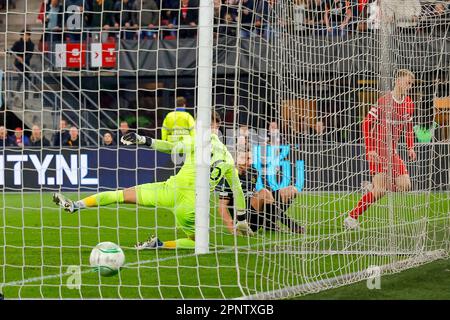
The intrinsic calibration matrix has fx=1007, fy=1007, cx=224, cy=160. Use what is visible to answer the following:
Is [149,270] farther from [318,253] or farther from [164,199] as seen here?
[164,199]

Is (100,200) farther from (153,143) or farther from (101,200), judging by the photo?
(153,143)

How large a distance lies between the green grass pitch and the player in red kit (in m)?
0.14

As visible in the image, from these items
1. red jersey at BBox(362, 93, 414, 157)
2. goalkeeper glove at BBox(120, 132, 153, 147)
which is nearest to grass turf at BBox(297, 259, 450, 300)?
red jersey at BBox(362, 93, 414, 157)

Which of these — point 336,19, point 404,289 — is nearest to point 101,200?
point 336,19

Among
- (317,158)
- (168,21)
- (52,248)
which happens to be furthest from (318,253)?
(168,21)

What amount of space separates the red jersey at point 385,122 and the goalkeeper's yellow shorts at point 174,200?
2034mm

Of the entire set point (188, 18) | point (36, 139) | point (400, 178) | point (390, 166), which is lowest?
point (400, 178)

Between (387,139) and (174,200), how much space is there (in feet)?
8.12

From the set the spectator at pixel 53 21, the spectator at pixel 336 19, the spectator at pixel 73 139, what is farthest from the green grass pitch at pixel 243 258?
the spectator at pixel 53 21

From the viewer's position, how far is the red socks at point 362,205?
398 inches

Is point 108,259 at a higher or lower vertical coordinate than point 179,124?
lower

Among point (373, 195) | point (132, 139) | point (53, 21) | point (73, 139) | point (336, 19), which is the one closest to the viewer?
point (336, 19)

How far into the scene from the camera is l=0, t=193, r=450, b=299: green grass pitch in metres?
7.66

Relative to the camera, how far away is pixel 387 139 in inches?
390
